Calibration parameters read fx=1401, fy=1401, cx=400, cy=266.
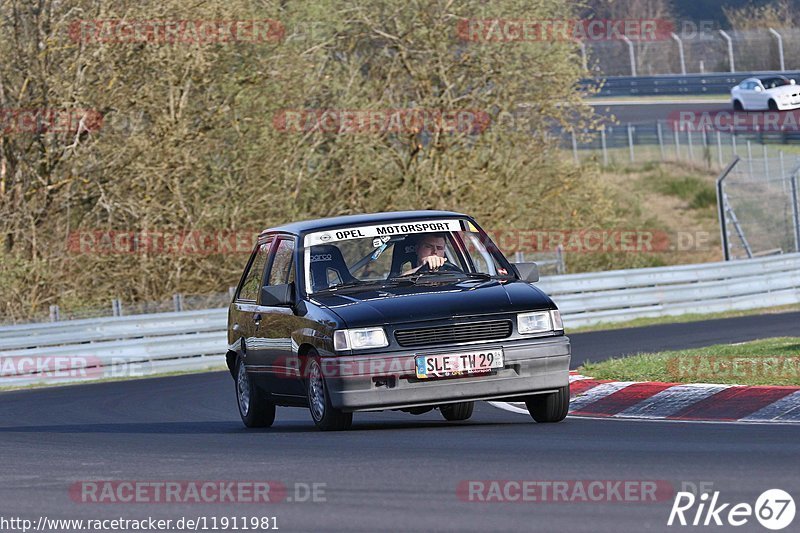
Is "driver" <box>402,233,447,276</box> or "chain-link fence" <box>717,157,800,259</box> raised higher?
"driver" <box>402,233,447,276</box>

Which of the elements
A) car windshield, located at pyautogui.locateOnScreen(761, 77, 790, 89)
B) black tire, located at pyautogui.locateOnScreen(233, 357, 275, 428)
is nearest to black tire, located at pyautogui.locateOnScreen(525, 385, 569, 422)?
black tire, located at pyautogui.locateOnScreen(233, 357, 275, 428)

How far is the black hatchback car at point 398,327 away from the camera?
31.0ft

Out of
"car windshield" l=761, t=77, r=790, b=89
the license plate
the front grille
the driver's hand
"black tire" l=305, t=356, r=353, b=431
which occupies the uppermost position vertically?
the driver's hand

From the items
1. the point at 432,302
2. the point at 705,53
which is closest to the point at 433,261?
the point at 432,302

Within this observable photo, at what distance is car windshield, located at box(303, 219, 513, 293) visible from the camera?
34.8ft

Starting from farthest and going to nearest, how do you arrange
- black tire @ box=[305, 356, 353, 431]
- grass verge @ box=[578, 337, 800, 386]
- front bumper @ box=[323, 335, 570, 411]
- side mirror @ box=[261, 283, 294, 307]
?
grass verge @ box=[578, 337, 800, 386] → side mirror @ box=[261, 283, 294, 307] → black tire @ box=[305, 356, 353, 431] → front bumper @ box=[323, 335, 570, 411]

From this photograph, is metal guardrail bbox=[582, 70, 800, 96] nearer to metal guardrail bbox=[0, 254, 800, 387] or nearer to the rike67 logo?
metal guardrail bbox=[0, 254, 800, 387]

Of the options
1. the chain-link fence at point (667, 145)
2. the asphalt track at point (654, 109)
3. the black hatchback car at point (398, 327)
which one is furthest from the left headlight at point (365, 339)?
the asphalt track at point (654, 109)

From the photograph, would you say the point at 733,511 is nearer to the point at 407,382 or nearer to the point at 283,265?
the point at 407,382

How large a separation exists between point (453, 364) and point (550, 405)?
98 centimetres

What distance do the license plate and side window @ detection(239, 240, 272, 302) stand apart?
2.66 metres

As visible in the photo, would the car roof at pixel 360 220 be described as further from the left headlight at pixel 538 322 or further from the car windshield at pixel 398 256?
the left headlight at pixel 538 322

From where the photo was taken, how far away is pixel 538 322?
9766 mm

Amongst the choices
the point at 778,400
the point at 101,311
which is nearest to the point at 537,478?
the point at 778,400
